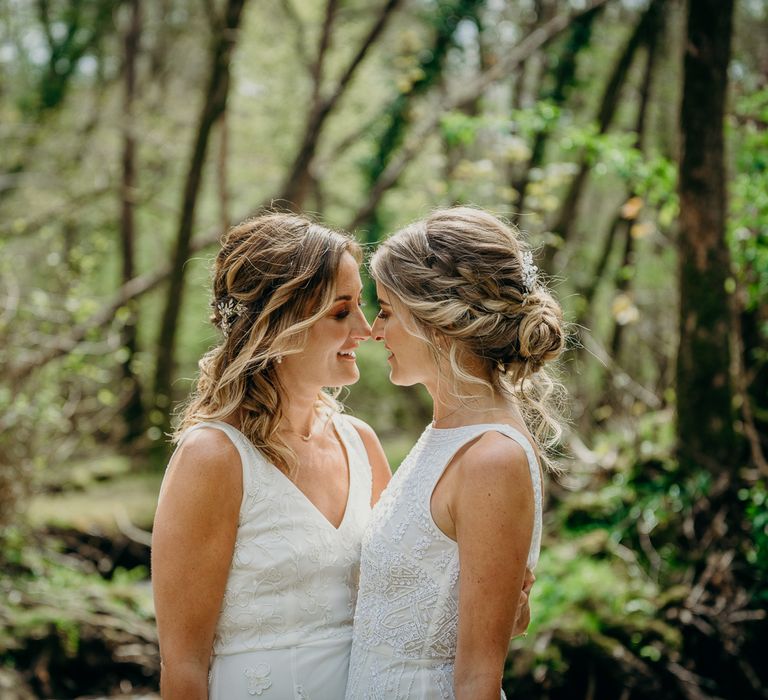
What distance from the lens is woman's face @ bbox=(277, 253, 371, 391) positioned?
2.80 meters

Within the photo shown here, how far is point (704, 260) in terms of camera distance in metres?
5.48

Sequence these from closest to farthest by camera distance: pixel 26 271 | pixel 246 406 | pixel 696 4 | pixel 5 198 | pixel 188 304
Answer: pixel 246 406
pixel 696 4
pixel 26 271
pixel 5 198
pixel 188 304

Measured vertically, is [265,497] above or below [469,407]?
below

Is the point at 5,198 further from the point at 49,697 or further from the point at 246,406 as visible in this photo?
the point at 246,406

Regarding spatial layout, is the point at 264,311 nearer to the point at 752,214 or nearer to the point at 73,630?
the point at 73,630

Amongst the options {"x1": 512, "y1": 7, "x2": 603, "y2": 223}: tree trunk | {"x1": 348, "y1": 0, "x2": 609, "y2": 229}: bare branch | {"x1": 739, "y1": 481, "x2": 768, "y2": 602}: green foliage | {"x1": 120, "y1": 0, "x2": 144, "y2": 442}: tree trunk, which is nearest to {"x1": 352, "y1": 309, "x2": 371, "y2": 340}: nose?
{"x1": 739, "y1": 481, "x2": 768, "y2": 602}: green foliage

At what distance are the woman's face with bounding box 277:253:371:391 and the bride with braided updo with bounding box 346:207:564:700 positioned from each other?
0.19m

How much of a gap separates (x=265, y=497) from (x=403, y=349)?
0.61m

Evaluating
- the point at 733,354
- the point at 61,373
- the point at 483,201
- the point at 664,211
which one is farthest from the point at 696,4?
the point at 483,201

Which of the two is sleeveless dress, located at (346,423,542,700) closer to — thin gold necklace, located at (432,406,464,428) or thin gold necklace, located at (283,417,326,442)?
thin gold necklace, located at (432,406,464,428)

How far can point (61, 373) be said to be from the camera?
23.4ft

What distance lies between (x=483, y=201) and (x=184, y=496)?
9880mm

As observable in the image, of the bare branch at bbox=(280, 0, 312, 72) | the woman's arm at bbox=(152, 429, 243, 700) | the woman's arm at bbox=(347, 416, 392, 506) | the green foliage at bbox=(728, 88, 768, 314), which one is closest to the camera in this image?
the woman's arm at bbox=(152, 429, 243, 700)

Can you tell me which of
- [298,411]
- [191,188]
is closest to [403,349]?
[298,411]
